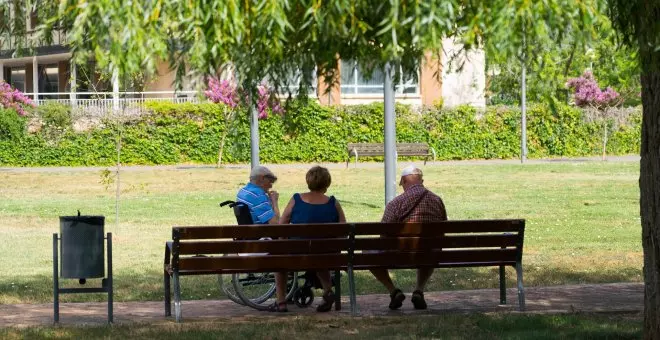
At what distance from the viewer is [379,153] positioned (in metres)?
44.3

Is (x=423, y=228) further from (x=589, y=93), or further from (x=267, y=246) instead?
(x=589, y=93)

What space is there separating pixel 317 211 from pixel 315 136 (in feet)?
115

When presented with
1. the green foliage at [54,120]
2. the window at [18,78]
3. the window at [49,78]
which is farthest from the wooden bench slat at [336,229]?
the window at [18,78]

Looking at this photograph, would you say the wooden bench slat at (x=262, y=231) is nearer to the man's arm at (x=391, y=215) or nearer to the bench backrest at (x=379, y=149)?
the man's arm at (x=391, y=215)

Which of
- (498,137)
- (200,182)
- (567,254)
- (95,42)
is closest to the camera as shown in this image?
(95,42)

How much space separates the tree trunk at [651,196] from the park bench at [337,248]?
6.73ft

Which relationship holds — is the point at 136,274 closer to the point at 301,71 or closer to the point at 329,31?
the point at 301,71

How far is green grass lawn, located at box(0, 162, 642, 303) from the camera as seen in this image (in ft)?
46.4

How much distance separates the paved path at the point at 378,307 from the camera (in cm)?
1077

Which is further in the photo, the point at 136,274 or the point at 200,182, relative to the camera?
the point at 200,182

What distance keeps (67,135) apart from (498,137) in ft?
51.2

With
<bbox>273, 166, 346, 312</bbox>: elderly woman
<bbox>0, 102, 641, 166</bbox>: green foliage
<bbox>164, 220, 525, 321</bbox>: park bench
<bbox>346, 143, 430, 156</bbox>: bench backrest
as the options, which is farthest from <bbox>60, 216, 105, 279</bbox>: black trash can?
<bbox>346, 143, 430, 156</bbox>: bench backrest

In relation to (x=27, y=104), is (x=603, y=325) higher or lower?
lower

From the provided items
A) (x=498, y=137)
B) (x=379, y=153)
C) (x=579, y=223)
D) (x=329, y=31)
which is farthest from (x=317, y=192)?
(x=498, y=137)
